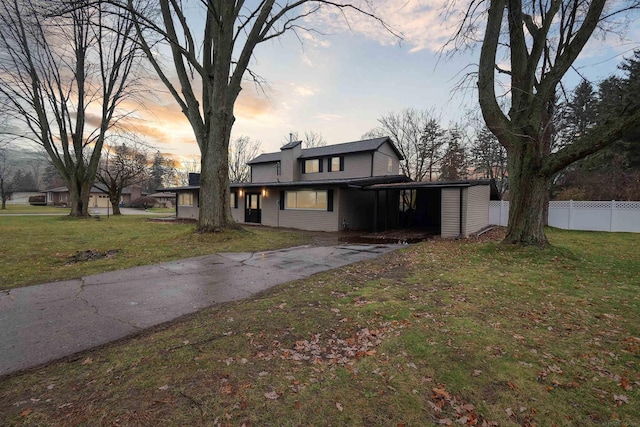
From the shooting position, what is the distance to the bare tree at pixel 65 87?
17.9m

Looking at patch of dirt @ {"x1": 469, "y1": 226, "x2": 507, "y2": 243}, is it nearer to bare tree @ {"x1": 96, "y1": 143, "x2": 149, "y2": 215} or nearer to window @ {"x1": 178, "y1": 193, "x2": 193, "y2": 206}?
window @ {"x1": 178, "y1": 193, "x2": 193, "y2": 206}

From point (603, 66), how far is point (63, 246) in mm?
17369

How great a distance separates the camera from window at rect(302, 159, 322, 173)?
2120 cm

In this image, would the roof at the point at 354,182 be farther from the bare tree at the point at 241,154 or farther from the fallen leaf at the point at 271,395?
the bare tree at the point at 241,154

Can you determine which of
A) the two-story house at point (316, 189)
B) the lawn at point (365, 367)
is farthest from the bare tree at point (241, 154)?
the lawn at point (365, 367)

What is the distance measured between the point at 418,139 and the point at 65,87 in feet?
101

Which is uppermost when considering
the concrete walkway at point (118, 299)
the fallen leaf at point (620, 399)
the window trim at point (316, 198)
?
the window trim at point (316, 198)

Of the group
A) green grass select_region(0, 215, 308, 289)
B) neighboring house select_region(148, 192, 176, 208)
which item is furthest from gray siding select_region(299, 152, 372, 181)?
neighboring house select_region(148, 192, 176, 208)

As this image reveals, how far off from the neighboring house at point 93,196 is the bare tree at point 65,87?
28383mm

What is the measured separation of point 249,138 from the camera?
46.6 m

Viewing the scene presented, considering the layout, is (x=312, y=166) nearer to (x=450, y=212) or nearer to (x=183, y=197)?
(x=450, y=212)

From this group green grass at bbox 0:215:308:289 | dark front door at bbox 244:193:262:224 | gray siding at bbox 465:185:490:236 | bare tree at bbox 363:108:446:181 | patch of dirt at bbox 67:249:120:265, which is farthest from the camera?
bare tree at bbox 363:108:446:181

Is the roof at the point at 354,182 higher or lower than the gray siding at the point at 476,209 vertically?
higher

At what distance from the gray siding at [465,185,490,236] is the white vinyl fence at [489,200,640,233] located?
350cm
